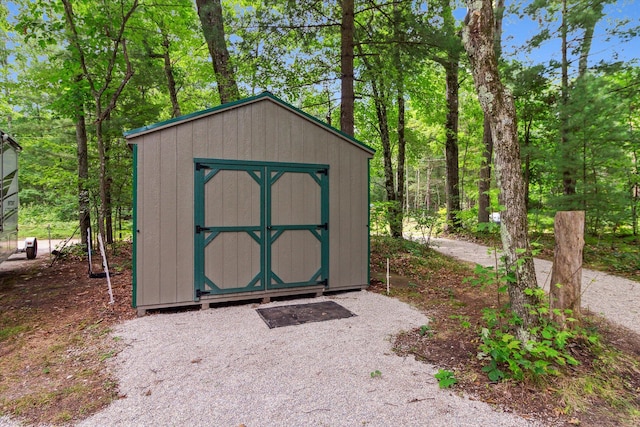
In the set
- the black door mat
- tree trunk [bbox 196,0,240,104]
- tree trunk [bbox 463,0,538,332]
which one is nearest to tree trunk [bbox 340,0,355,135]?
tree trunk [bbox 196,0,240,104]

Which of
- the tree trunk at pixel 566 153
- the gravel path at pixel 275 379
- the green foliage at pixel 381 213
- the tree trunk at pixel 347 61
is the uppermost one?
the tree trunk at pixel 347 61

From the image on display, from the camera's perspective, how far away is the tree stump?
3217mm

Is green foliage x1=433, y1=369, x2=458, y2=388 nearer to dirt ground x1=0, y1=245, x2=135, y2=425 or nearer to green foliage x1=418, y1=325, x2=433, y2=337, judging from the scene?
green foliage x1=418, y1=325, x2=433, y2=337

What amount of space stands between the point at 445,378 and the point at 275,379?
4.69 ft

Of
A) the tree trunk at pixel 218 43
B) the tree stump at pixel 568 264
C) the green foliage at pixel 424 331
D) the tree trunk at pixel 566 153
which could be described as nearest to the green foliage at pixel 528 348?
the tree stump at pixel 568 264

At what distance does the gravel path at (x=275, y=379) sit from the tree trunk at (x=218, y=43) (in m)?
5.97

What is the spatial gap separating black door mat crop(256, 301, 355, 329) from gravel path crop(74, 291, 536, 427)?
18cm

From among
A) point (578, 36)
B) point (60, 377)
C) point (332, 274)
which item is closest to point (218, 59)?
point (332, 274)

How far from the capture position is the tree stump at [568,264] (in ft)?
10.6

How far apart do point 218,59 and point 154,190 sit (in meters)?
5.08

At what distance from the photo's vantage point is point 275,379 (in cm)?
286

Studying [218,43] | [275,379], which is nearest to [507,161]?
[275,379]

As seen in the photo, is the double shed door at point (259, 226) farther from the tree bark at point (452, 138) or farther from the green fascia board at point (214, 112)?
the tree bark at point (452, 138)

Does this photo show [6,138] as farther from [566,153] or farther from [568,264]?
[566,153]
